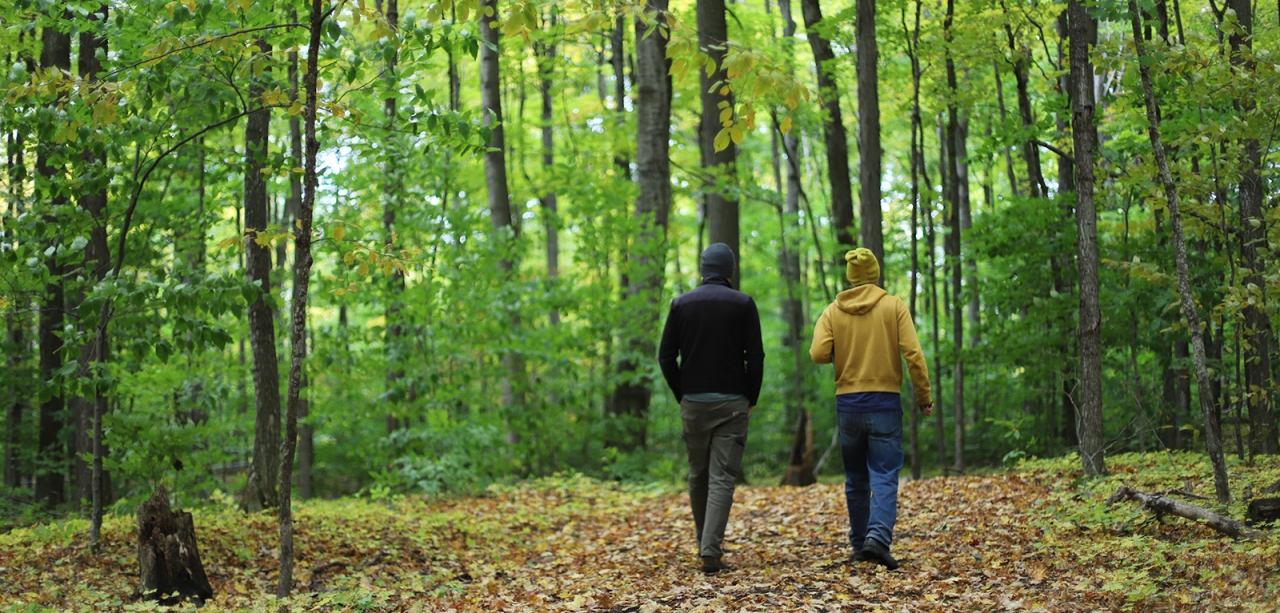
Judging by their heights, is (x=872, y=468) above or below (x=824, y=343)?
below

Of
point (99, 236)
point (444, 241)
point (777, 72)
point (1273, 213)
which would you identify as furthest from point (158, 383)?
point (1273, 213)

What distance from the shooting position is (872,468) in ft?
18.5

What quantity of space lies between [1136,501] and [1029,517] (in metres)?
0.69

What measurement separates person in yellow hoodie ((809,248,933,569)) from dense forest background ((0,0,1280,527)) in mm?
1310

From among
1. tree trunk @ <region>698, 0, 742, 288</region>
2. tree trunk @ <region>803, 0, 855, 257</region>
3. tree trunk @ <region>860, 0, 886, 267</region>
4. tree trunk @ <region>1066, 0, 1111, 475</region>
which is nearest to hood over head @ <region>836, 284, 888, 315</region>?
tree trunk @ <region>1066, 0, 1111, 475</region>

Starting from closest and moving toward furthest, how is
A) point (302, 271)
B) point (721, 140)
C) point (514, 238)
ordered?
point (721, 140)
point (302, 271)
point (514, 238)

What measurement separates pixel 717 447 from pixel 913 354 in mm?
1339

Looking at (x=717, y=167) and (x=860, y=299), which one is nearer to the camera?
(x=860, y=299)

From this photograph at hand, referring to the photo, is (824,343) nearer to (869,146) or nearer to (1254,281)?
(1254,281)

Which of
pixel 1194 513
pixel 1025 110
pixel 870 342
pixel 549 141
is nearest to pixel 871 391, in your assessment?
pixel 870 342

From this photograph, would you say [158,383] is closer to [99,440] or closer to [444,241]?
[99,440]

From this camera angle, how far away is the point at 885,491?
18.2 ft

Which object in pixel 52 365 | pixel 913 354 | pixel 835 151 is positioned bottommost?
pixel 913 354

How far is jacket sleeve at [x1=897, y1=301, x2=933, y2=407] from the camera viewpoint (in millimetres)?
5410
